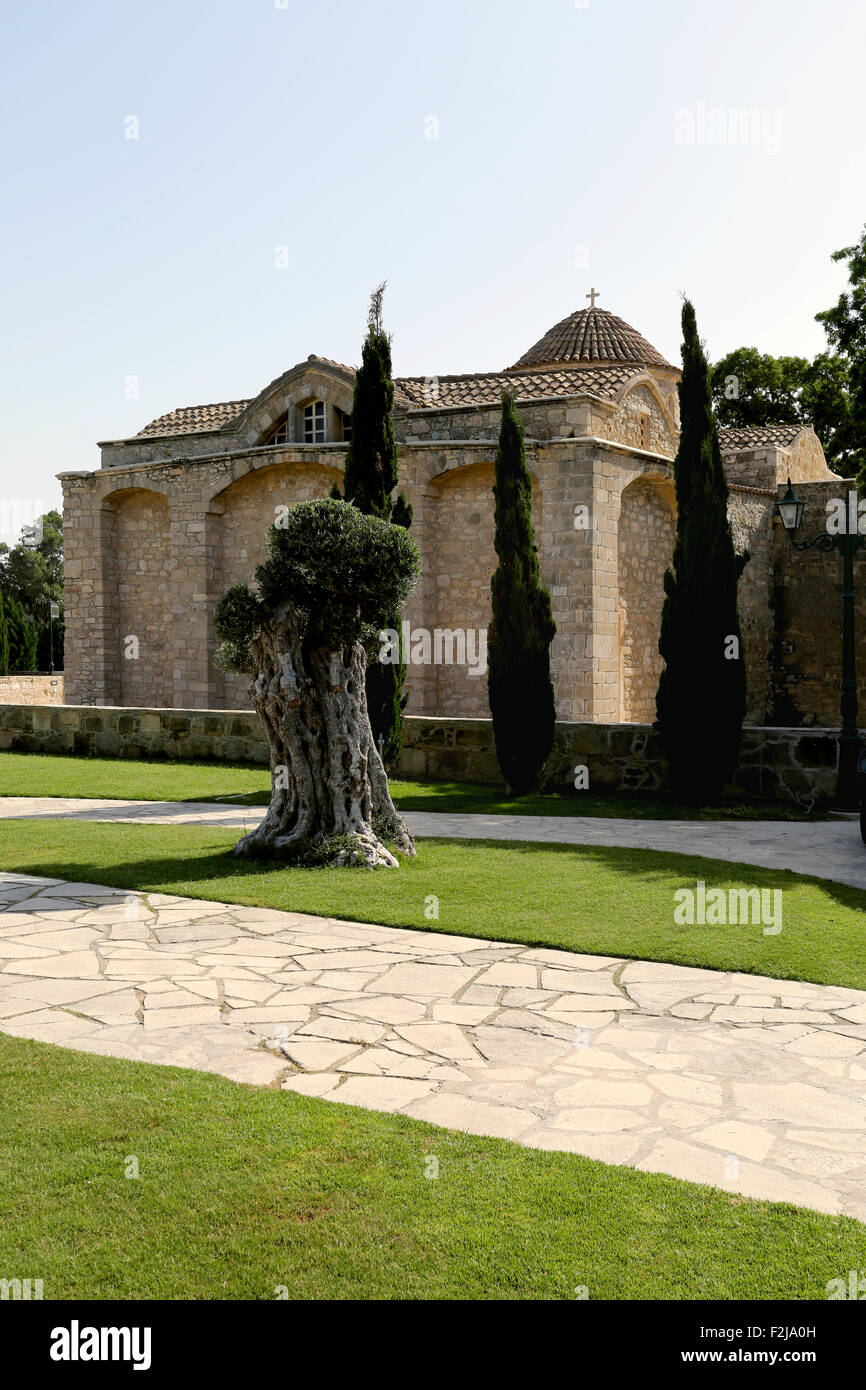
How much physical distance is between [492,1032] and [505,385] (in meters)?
18.3

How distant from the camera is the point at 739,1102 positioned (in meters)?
4.11

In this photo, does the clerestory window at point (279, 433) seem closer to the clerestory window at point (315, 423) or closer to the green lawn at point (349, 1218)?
the clerestory window at point (315, 423)

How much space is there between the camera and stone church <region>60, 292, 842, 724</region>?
1972 cm

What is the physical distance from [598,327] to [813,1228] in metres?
26.4

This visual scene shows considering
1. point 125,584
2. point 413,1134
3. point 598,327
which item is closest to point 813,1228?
point 413,1134

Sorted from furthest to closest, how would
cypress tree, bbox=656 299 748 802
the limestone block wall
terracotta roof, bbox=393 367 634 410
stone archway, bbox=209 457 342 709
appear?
1. the limestone block wall
2. stone archway, bbox=209 457 342 709
3. terracotta roof, bbox=393 367 634 410
4. cypress tree, bbox=656 299 748 802

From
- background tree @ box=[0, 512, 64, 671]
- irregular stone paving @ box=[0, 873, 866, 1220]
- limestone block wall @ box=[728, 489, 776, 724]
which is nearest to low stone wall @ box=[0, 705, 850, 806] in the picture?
irregular stone paving @ box=[0, 873, 866, 1220]

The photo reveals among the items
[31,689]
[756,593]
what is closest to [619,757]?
[756,593]

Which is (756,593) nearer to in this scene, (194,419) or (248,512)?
(248,512)

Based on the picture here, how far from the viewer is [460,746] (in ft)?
50.2

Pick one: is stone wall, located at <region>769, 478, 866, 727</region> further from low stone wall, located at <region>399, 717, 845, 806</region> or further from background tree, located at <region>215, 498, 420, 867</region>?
background tree, located at <region>215, 498, 420, 867</region>

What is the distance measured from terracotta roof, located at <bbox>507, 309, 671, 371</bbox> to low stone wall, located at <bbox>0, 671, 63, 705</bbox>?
14.7 m

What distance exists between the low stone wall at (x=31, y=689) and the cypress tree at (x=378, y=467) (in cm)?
1380
